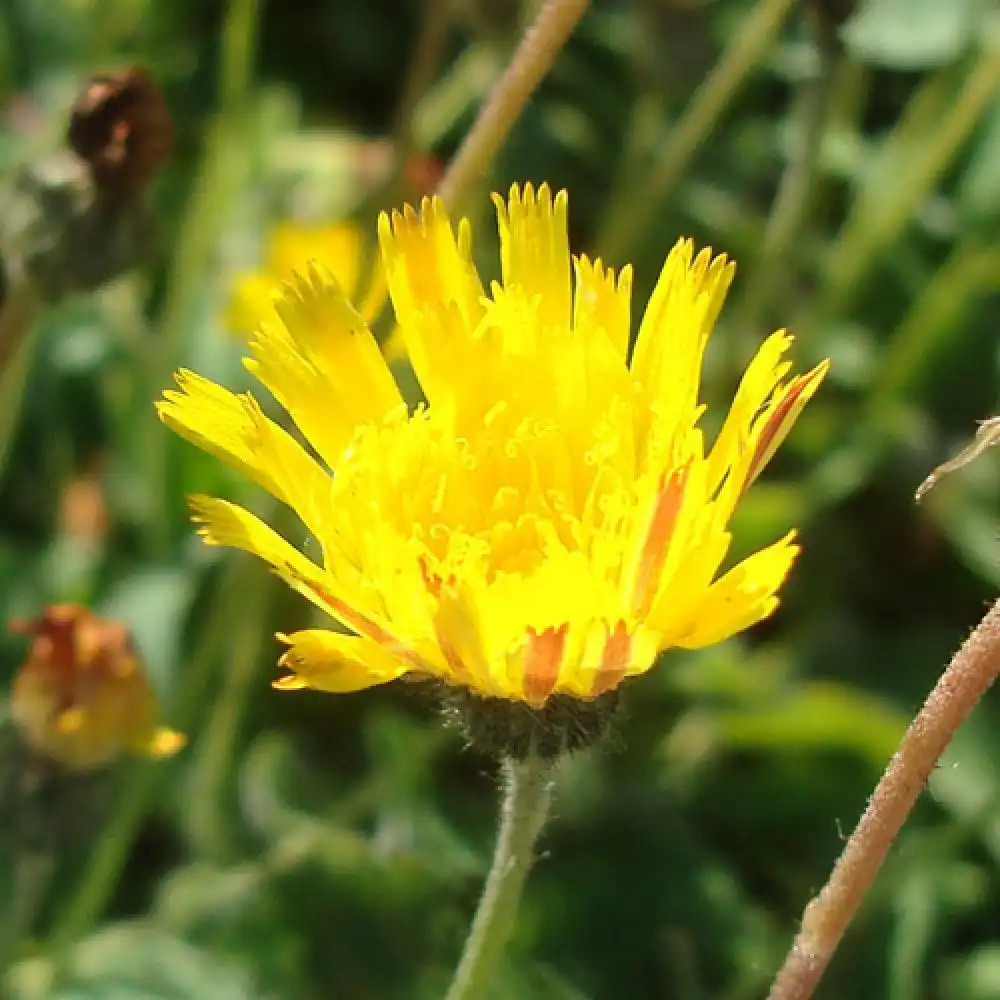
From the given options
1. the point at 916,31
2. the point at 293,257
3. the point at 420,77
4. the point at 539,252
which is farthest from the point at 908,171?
the point at 539,252

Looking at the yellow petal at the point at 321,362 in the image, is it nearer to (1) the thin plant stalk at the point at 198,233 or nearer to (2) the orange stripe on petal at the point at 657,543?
(2) the orange stripe on petal at the point at 657,543

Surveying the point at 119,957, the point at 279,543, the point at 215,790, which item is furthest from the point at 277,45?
the point at 279,543

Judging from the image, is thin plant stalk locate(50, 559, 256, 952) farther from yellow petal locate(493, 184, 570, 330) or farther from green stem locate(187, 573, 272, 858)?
yellow petal locate(493, 184, 570, 330)

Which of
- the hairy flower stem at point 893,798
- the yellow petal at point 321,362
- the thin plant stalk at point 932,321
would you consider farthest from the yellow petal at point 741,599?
the thin plant stalk at point 932,321

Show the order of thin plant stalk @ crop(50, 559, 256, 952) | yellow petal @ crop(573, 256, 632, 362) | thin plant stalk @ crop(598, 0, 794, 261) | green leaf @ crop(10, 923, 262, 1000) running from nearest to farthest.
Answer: yellow petal @ crop(573, 256, 632, 362)
green leaf @ crop(10, 923, 262, 1000)
thin plant stalk @ crop(50, 559, 256, 952)
thin plant stalk @ crop(598, 0, 794, 261)

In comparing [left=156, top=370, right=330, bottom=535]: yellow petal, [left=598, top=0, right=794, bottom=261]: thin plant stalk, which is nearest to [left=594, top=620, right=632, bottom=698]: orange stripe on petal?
[left=156, top=370, right=330, bottom=535]: yellow petal

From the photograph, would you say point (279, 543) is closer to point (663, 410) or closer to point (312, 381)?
point (312, 381)

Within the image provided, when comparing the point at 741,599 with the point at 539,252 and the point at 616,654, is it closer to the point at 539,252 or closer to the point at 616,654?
the point at 616,654
